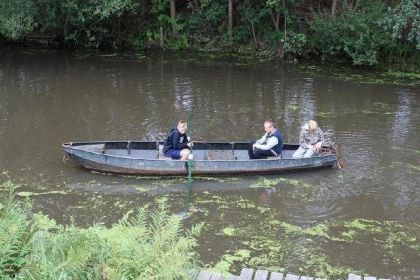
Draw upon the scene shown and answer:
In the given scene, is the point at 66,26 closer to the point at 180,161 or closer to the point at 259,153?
the point at 180,161

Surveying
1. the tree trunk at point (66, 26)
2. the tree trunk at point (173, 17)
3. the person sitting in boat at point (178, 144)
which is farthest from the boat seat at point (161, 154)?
the tree trunk at point (66, 26)

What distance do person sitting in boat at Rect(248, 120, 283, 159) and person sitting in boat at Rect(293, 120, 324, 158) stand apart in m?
0.53

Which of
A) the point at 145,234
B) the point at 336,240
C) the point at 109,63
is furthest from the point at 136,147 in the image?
the point at 109,63

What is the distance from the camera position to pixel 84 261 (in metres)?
3.92

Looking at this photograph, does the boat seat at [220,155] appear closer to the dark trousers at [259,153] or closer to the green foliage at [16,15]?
the dark trousers at [259,153]

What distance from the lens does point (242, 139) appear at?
1438 cm

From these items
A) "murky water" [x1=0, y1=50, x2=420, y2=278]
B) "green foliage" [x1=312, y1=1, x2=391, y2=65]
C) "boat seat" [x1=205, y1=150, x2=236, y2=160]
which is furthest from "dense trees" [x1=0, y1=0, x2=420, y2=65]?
"boat seat" [x1=205, y1=150, x2=236, y2=160]

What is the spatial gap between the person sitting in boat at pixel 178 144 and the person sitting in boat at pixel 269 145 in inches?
58.4

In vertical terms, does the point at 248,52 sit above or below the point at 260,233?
above

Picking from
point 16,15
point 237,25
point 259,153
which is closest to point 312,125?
point 259,153

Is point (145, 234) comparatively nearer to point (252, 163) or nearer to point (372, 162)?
point (252, 163)

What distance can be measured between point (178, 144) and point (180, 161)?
518mm

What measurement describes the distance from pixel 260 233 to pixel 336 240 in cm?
131

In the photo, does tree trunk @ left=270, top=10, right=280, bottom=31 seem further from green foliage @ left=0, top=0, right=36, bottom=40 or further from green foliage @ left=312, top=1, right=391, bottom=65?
green foliage @ left=0, top=0, right=36, bottom=40
